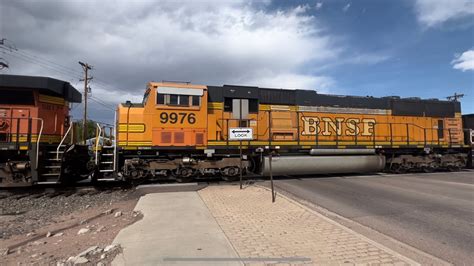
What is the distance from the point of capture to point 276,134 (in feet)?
40.4

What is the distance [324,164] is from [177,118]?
6452 mm

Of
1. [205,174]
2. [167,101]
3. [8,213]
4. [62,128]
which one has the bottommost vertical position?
[8,213]

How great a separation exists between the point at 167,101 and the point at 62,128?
4.19 metres

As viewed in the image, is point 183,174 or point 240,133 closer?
point 240,133

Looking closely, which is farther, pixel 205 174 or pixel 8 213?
pixel 205 174

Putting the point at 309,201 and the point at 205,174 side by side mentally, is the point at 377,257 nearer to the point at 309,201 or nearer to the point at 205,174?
the point at 309,201

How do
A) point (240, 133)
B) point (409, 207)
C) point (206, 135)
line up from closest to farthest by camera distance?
point (409, 207)
point (240, 133)
point (206, 135)

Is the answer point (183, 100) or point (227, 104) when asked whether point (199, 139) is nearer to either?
point (183, 100)

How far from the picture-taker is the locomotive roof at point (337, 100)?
11797 mm

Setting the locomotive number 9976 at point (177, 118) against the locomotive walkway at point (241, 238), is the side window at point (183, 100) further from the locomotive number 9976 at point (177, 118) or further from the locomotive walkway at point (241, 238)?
the locomotive walkway at point (241, 238)

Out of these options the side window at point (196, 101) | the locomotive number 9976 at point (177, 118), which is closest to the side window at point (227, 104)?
the side window at point (196, 101)

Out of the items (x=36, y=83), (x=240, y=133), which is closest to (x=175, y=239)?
(x=240, y=133)

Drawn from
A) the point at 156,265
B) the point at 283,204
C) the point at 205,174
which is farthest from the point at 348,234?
the point at 205,174

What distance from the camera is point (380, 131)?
14.0 metres
